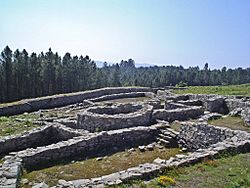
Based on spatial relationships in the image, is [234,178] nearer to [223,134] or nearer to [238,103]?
[223,134]

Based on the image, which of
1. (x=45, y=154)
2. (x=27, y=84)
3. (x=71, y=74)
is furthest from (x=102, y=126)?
(x=71, y=74)

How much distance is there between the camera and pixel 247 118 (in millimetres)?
20141

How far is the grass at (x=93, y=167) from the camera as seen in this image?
41.1ft

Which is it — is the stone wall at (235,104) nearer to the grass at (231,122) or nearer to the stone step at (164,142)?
the grass at (231,122)

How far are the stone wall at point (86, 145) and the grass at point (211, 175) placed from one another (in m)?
5.96

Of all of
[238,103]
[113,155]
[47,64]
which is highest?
[47,64]

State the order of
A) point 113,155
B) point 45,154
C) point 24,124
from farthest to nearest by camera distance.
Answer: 1. point 24,124
2. point 113,155
3. point 45,154

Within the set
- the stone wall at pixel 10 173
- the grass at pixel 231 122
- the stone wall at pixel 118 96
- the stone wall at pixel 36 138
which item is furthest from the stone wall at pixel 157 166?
the stone wall at pixel 118 96

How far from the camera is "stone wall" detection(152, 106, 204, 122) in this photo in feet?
72.6

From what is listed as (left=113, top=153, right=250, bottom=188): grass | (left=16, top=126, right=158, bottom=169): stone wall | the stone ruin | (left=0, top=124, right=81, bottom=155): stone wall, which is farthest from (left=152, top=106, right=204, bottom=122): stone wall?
(left=113, top=153, right=250, bottom=188): grass

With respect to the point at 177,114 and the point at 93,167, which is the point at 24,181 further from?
the point at 177,114

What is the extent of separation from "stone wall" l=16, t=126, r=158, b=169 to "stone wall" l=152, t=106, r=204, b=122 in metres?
3.89

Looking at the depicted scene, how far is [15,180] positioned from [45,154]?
3.94 m

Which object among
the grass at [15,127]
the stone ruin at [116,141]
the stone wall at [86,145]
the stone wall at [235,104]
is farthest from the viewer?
the stone wall at [235,104]
